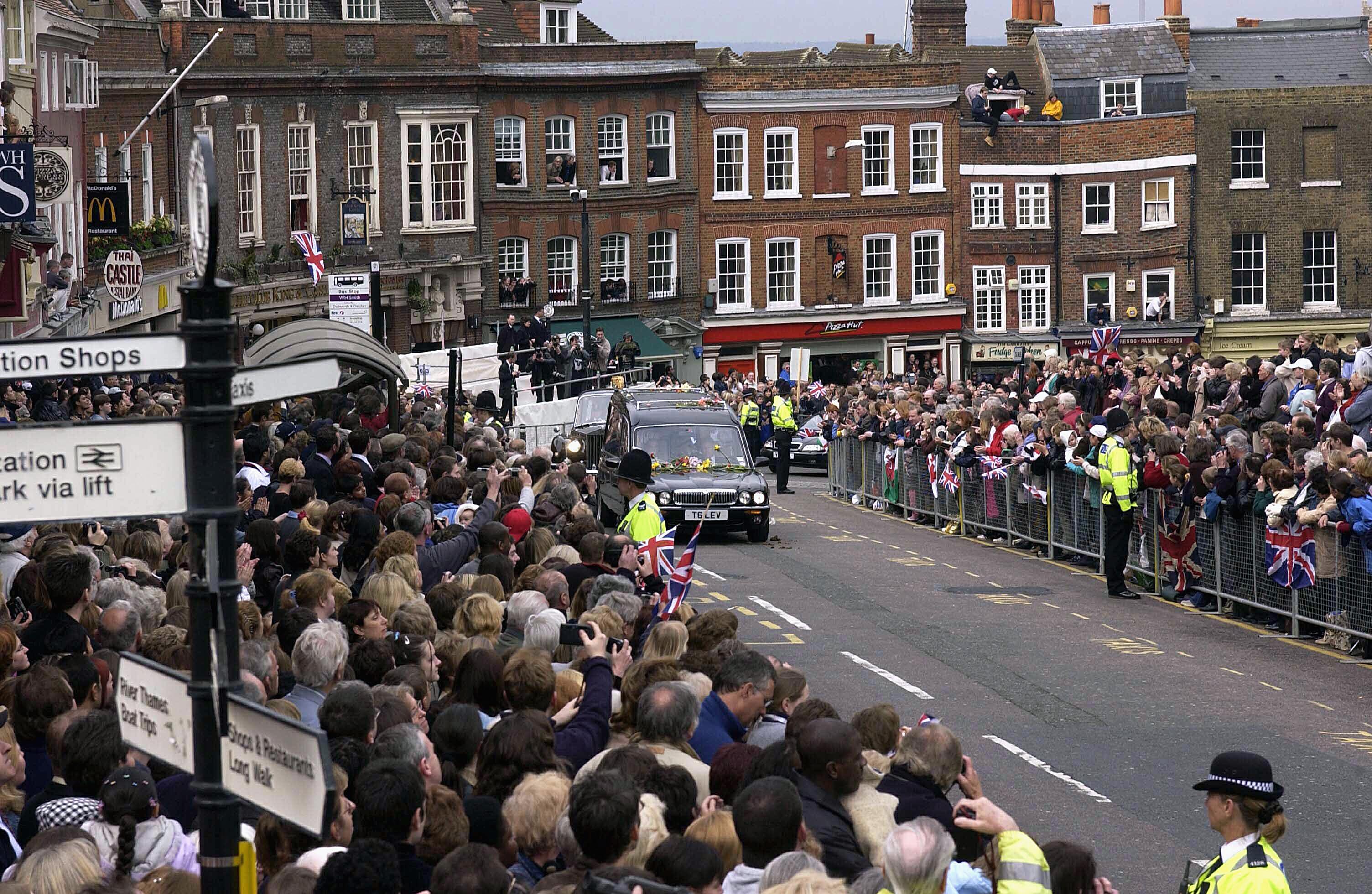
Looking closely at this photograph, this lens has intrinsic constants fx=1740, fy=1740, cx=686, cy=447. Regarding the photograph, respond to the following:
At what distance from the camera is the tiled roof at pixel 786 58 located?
5966cm

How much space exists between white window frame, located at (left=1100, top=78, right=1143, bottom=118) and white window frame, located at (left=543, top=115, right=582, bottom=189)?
1849 centimetres

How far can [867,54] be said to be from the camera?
63594 millimetres

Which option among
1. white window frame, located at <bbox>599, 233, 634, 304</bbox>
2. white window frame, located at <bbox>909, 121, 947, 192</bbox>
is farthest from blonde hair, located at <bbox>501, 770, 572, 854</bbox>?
white window frame, located at <bbox>909, 121, 947, 192</bbox>

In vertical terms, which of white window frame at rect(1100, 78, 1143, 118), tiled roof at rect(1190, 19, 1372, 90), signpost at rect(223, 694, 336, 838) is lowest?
signpost at rect(223, 694, 336, 838)

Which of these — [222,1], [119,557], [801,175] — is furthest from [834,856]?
[801,175]

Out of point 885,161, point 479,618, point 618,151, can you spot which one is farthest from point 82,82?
point 479,618

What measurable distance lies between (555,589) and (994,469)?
52.0 feet

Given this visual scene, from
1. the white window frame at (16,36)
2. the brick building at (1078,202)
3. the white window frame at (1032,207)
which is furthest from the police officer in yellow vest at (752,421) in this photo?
A: the white window frame at (1032,207)

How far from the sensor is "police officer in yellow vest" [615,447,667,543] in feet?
48.8

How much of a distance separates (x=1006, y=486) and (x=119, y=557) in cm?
1596

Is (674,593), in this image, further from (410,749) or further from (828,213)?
(828,213)

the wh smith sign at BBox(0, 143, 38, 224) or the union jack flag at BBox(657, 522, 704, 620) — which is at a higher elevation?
the wh smith sign at BBox(0, 143, 38, 224)

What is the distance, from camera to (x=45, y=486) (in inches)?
162

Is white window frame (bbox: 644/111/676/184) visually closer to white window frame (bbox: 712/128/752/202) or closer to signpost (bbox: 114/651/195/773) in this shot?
white window frame (bbox: 712/128/752/202)
